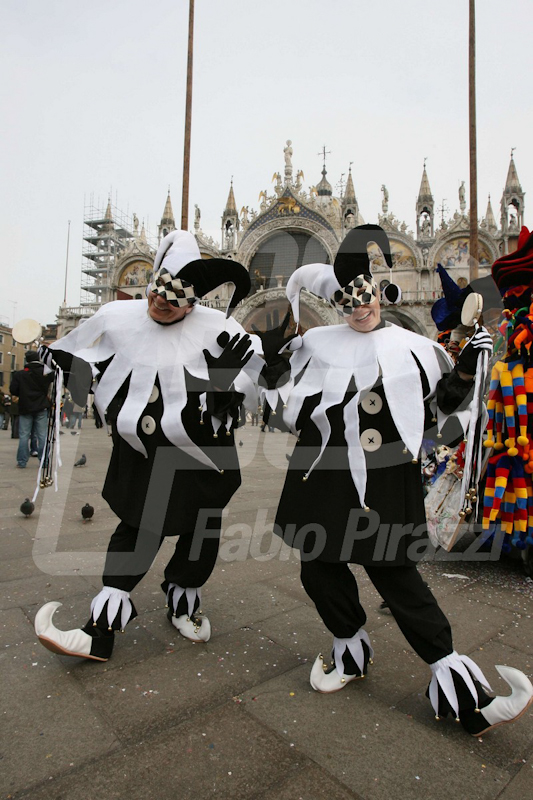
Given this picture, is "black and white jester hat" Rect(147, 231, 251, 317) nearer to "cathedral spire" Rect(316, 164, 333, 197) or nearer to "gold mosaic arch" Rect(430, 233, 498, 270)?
"gold mosaic arch" Rect(430, 233, 498, 270)

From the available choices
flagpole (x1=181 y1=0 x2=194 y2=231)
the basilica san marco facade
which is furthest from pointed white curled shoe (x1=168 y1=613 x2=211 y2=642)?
the basilica san marco facade

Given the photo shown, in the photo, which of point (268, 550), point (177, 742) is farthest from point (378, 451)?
point (268, 550)

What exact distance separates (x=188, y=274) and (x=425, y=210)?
34.4 meters

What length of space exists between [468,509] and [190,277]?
1.74 meters

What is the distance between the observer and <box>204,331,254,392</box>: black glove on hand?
2592 mm

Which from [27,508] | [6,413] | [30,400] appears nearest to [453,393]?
[27,508]

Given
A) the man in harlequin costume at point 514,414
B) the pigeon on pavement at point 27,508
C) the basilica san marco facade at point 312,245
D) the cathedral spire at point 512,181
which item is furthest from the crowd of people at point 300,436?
the cathedral spire at point 512,181

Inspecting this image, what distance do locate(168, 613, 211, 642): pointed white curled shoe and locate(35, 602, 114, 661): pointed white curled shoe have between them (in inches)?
15.6

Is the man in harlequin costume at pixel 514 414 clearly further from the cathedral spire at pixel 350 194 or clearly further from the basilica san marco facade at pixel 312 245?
the cathedral spire at pixel 350 194

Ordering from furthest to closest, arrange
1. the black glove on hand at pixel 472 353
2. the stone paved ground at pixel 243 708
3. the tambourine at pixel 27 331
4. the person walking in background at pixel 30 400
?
the person walking in background at pixel 30 400 → the tambourine at pixel 27 331 → the black glove on hand at pixel 472 353 → the stone paved ground at pixel 243 708

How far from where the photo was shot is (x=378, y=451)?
2250mm

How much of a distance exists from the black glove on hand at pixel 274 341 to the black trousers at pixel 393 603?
0.96 meters

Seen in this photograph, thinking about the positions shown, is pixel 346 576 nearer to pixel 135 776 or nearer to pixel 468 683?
pixel 468 683

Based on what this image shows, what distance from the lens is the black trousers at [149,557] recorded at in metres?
2.51
